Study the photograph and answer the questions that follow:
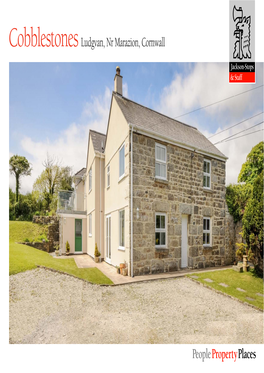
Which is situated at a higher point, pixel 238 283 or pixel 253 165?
pixel 253 165

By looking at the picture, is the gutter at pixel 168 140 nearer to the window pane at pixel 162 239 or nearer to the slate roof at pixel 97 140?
the window pane at pixel 162 239

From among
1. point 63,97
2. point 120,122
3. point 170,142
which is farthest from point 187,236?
point 63,97

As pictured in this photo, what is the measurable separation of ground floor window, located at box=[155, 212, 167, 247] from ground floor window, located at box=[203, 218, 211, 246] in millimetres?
2497

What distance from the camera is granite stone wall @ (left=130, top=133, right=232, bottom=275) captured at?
651 cm

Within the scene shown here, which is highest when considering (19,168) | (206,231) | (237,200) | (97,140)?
(97,140)

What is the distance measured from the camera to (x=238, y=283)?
19.5ft

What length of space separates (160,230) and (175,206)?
1131 millimetres

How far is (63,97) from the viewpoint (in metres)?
4.75

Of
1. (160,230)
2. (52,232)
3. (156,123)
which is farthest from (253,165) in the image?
(52,232)

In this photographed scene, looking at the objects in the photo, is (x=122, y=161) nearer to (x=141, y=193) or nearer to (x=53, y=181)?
(x=141, y=193)

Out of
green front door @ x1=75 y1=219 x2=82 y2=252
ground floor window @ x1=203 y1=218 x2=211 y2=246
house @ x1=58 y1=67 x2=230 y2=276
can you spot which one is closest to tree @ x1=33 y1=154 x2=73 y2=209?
green front door @ x1=75 y1=219 x2=82 y2=252

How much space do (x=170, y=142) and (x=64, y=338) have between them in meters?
6.56

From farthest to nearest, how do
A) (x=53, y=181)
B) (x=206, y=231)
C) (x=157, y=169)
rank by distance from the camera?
(x=53, y=181)
(x=206, y=231)
(x=157, y=169)
